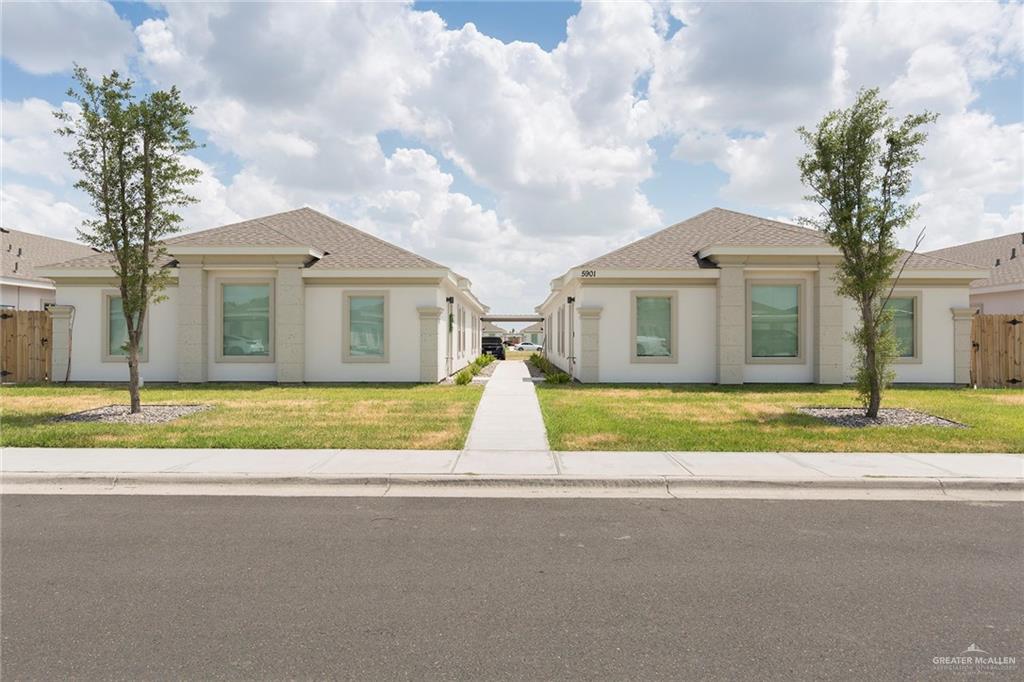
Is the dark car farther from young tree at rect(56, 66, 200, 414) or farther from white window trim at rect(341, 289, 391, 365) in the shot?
young tree at rect(56, 66, 200, 414)

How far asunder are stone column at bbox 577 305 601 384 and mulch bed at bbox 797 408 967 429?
7.22 meters

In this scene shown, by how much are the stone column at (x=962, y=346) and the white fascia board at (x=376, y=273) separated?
56.7 ft

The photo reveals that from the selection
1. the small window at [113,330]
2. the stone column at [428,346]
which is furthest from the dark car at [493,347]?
the small window at [113,330]

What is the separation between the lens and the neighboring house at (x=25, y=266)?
28.3 meters

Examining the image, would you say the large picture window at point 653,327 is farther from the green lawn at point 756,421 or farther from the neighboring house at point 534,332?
the neighboring house at point 534,332

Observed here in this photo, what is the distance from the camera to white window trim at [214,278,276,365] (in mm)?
19656

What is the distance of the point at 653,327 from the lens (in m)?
20.1

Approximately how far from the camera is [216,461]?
27.8 feet

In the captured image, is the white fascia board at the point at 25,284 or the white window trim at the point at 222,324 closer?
the white window trim at the point at 222,324

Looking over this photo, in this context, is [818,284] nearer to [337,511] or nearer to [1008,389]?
[1008,389]

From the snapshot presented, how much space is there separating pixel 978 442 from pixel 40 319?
26284 millimetres

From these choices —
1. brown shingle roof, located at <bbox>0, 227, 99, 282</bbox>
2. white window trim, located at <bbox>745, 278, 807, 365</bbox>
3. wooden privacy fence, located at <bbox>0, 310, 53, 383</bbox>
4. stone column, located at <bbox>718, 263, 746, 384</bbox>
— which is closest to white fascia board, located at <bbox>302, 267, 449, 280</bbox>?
stone column, located at <bbox>718, 263, 746, 384</bbox>

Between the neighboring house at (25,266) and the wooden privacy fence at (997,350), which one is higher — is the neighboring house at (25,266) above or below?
above

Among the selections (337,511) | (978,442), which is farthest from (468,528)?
(978,442)
